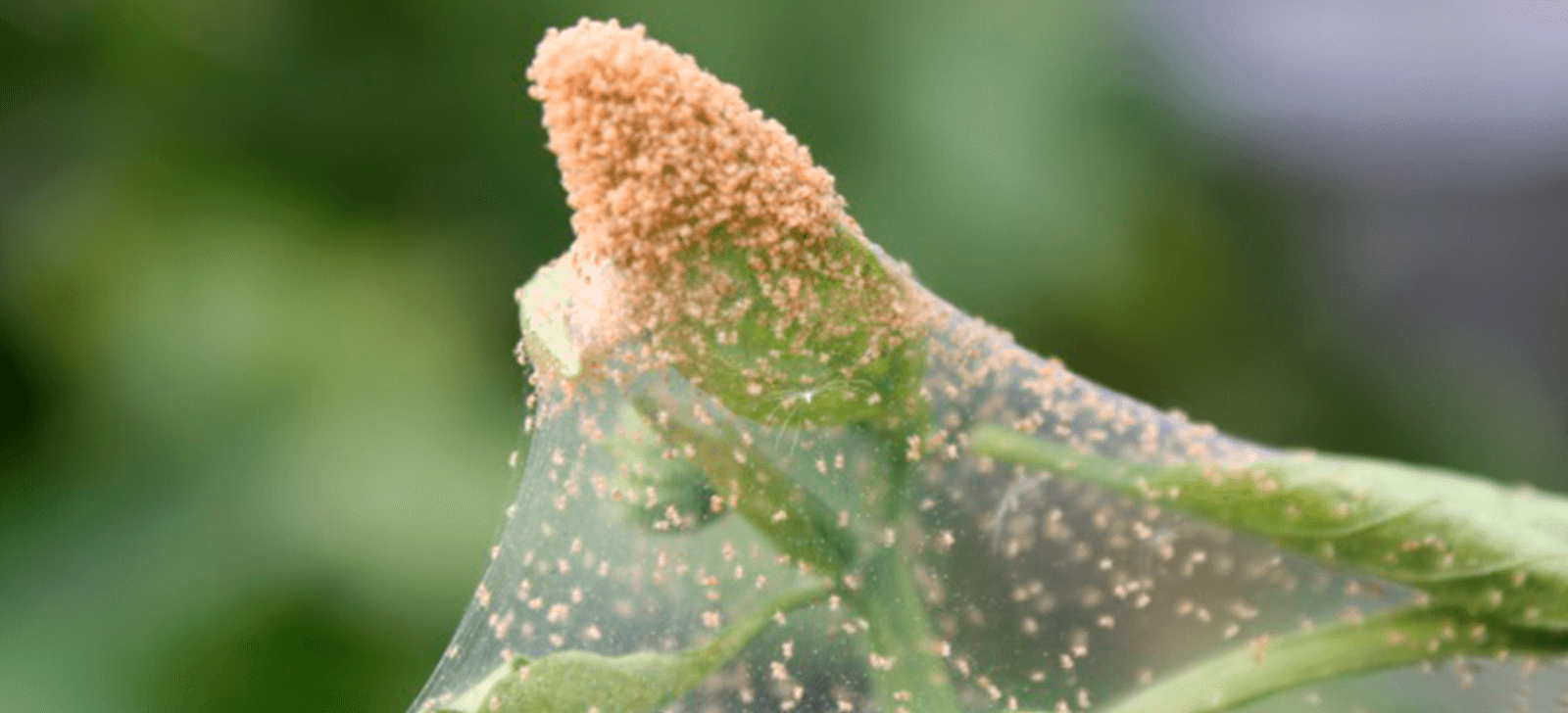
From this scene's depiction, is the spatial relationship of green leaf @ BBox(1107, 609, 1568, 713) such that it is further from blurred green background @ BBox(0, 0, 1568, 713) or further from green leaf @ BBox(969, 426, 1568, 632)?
blurred green background @ BBox(0, 0, 1568, 713)

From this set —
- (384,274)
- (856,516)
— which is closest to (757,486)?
(856,516)

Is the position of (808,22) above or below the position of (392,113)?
above

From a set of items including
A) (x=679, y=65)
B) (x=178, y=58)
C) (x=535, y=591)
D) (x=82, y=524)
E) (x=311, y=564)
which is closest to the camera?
(x=679, y=65)

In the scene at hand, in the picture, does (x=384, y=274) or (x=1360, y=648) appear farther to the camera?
(x=384, y=274)

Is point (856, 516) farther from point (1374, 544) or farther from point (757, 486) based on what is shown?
point (1374, 544)

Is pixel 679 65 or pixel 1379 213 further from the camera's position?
pixel 1379 213

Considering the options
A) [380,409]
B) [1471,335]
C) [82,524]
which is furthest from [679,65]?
[1471,335]

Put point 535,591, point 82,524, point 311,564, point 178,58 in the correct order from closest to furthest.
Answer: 1. point 535,591
2. point 311,564
3. point 82,524
4. point 178,58

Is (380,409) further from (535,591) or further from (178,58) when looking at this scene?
(535,591)
